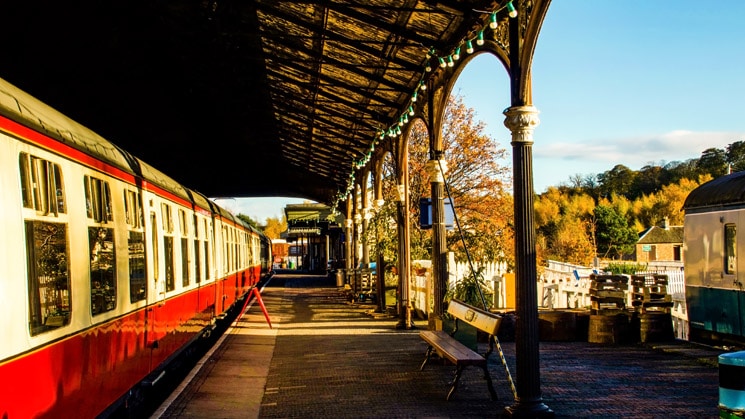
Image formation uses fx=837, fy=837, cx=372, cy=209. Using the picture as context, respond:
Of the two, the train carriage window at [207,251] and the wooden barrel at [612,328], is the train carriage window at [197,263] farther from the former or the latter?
Answer: the wooden barrel at [612,328]

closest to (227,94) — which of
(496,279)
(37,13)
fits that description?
(37,13)

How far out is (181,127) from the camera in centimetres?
3216

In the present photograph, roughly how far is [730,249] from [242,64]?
11751 mm

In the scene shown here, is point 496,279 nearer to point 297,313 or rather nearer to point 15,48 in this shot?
point 297,313

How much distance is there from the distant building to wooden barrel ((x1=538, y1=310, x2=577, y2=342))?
7406cm

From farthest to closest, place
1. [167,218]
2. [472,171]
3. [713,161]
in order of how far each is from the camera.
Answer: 1. [713,161]
2. [472,171]
3. [167,218]

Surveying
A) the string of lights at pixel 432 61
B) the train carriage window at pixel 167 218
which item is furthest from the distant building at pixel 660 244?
the train carriage window at pixel 167 218

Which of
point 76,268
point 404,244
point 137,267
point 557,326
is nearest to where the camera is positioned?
point 76,268

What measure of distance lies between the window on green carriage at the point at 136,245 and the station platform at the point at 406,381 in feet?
5.21

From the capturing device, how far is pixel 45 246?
5.11m

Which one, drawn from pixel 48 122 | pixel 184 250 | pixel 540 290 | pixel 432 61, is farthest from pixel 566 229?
pixel 48 122

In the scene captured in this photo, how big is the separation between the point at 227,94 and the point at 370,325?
8.73m

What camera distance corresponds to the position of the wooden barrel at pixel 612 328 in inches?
560

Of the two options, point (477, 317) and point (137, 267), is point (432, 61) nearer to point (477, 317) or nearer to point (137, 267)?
point (477, 317)
